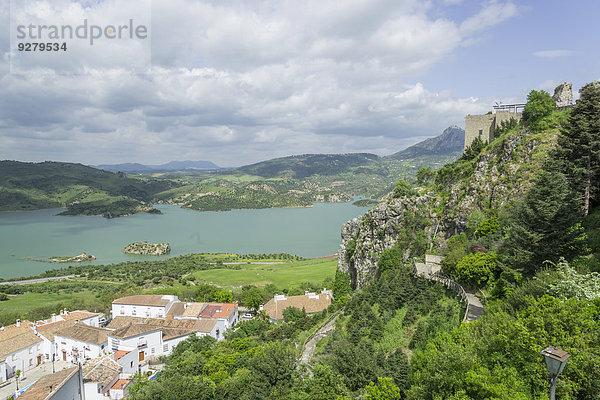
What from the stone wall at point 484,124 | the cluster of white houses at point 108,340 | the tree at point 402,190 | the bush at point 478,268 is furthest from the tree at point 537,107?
the cluster of white houses at point 108,340

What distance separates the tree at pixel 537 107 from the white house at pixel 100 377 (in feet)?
102

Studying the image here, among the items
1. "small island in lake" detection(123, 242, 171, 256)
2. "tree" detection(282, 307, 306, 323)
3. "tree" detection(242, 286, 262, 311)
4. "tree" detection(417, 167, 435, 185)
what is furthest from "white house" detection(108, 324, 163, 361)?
"small island in lake" detection(123, 242, 171, 256)

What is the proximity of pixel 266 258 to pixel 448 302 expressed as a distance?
67.3m

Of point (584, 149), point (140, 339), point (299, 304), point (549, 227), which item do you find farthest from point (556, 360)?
point (299, 304)

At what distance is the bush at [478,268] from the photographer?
15.4m

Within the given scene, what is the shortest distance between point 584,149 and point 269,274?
52763mm

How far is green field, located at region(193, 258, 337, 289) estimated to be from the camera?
5528 centimetres

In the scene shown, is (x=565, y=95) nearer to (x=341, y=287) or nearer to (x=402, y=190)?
(x=402, y=190)

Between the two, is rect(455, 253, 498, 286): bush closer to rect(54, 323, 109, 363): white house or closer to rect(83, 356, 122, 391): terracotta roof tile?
rect(83, 356, 122, 391): terracotta roof tile

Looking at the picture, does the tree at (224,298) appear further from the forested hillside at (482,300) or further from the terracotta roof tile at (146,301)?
the forested hillside at (482,300)

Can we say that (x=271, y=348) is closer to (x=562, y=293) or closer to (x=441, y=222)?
(x=562, y=293)

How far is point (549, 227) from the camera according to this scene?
12117mm

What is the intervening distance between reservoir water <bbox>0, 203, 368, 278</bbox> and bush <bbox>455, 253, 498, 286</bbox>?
227 ft

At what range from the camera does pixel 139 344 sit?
25281 millimetres
